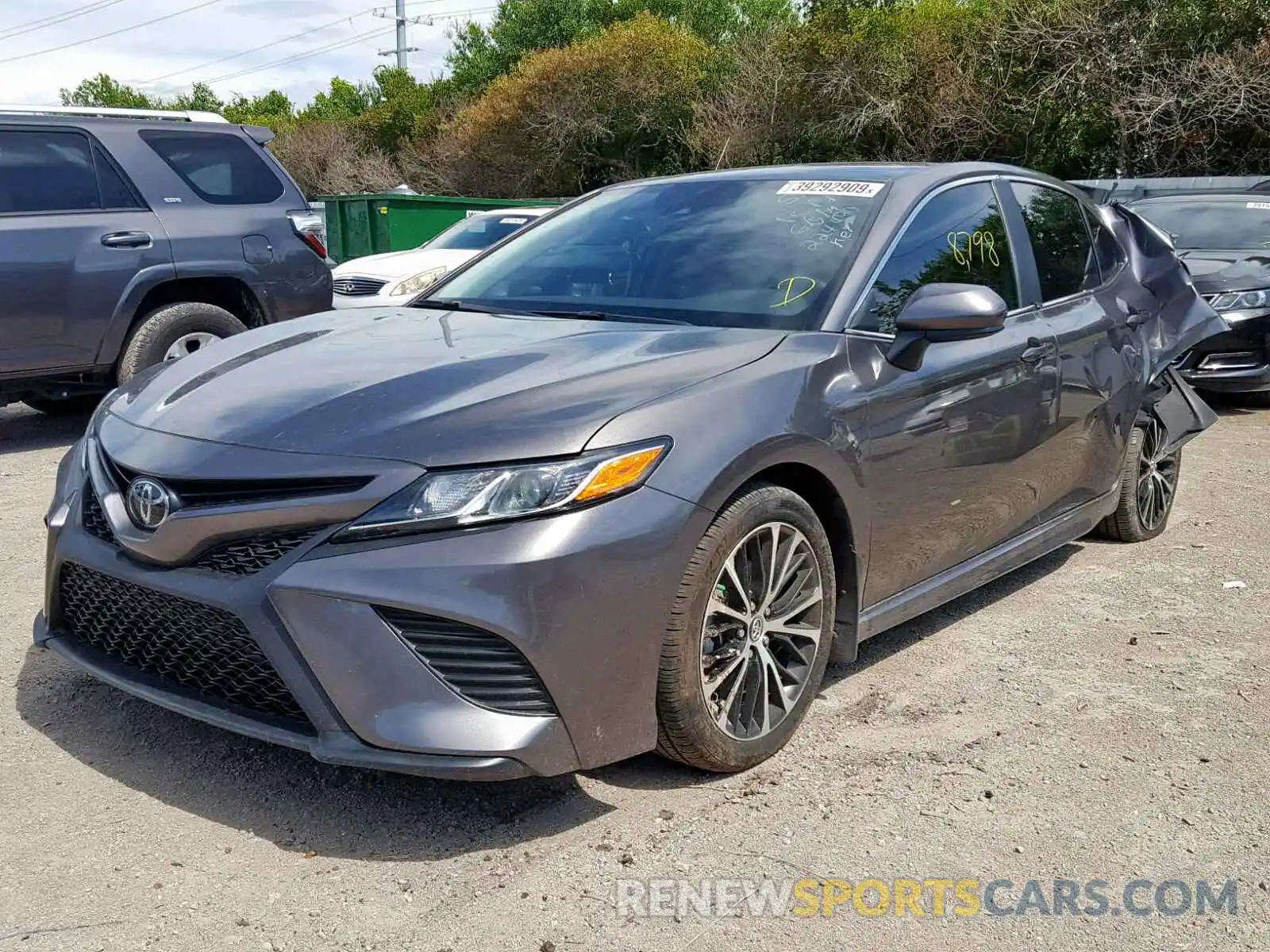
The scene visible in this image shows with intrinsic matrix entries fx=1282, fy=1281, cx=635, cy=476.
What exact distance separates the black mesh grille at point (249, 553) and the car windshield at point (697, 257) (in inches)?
→ 56.8

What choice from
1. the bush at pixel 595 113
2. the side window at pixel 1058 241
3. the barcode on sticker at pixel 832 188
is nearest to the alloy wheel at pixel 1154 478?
the side window at pixel 1058 241

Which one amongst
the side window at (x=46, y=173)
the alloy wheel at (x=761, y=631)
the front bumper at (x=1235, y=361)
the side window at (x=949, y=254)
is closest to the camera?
the alloy wheel at (x=761, y=631)

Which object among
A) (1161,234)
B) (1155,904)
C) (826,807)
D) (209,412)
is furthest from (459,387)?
(1161,234)

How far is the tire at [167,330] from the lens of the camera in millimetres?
7609

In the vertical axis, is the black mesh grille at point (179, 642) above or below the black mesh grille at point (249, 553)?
below

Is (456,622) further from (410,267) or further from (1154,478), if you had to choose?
(410,267)

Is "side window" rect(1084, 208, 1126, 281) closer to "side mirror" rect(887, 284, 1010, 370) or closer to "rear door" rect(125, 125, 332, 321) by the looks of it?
"side mirror" rect(887, 284, 1010, 370)

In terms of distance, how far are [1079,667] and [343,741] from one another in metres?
Result: 2.57

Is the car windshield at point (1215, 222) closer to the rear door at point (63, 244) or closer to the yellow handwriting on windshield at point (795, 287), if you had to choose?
the yellow handwriting on windshield at point (795, 287)

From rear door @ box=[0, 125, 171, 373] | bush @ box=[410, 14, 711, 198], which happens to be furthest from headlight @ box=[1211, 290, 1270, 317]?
bush @ box=[410, 14, 711, 198]

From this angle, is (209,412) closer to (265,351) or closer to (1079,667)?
(265,351)

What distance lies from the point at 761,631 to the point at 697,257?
1321 mm

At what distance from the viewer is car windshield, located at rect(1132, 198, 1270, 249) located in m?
10.2

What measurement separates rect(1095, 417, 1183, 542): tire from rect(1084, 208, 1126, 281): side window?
68 cm
